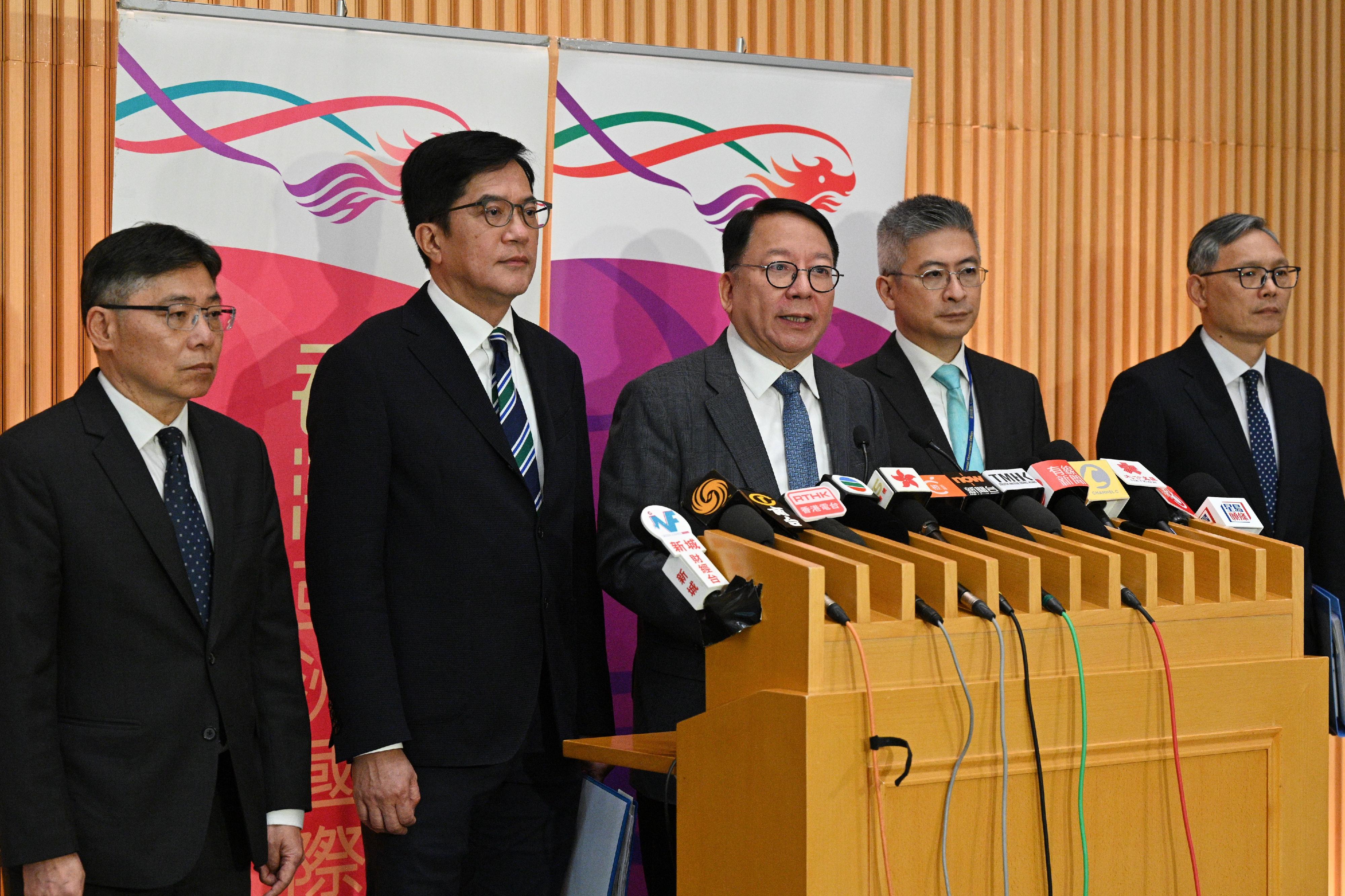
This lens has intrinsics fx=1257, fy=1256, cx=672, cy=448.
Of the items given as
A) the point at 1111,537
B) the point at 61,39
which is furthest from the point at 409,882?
the point at 61,39

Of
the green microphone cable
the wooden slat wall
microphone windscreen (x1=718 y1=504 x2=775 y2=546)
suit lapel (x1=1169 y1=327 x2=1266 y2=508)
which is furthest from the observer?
the wooden slat wall

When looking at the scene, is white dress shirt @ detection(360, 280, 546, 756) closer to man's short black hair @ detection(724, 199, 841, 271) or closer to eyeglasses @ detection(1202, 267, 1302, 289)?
man's short black hair @ detection(724, 199, 841, 271)

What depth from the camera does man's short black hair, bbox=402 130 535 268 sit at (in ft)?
8.93

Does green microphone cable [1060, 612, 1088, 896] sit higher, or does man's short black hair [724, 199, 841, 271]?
man's short black hair [724, 199, 841, 271]

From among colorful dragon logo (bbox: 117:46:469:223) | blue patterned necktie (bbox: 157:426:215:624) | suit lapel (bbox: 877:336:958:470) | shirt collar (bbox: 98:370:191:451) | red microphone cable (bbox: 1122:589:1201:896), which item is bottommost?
red microphone cable (bbox: 1122:589:1201:896)

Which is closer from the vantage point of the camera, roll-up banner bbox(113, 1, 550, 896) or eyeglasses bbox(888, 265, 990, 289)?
roll-up banner bbox(113, 1, 550, 896)

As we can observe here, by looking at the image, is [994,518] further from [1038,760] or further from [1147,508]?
[1038,760]

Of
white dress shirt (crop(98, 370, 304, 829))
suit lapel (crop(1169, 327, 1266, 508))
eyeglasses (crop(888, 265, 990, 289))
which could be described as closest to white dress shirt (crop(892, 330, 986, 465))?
eyeglasses (crop(888, 265, 990, 289))

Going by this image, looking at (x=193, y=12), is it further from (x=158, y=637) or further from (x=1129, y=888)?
(x=1129, y=888)

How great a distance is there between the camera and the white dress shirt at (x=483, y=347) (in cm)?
267

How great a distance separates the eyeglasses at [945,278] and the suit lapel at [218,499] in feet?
5.81

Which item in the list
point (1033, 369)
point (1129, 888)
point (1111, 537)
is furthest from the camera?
point (1033, 369)

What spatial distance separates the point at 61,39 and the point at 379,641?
6.46ft

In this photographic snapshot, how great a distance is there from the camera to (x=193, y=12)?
3.09 metres
